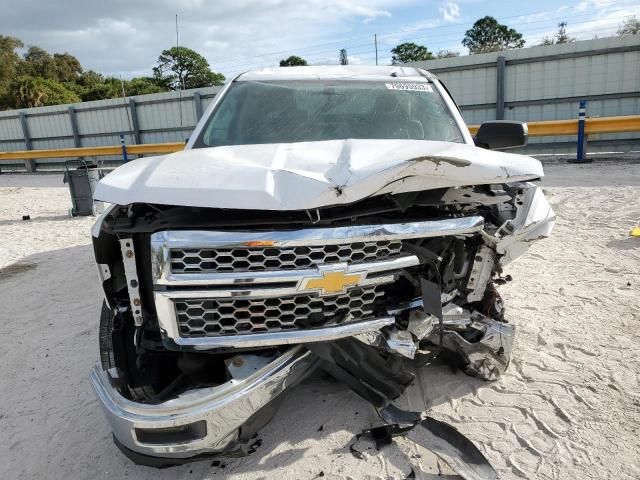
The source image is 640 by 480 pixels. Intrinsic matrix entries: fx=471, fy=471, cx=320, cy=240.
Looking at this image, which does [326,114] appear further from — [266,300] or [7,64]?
[7,64]

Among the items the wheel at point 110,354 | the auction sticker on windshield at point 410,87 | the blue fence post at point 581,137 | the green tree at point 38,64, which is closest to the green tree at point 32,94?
the green tree at point 38,64

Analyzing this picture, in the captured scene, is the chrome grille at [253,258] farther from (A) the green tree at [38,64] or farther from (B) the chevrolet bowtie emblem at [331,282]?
(A) the green tree at [38,64]

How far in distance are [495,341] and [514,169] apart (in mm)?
957

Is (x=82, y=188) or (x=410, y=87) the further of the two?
(x=82, y=188)

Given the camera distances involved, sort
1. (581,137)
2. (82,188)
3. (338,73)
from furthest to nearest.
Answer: (581,137), (82,188), (338,73)

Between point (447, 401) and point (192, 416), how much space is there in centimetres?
155

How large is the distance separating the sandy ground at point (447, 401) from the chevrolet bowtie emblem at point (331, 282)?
0.92 meters

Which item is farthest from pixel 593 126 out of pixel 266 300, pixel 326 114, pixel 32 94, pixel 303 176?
pixel 32 94

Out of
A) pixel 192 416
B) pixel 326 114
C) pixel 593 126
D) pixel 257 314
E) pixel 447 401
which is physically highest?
pixel 326 114

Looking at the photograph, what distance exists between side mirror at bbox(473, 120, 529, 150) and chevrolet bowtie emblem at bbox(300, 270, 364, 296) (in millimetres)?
2077

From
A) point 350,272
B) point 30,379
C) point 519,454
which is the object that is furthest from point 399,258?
point 30,379

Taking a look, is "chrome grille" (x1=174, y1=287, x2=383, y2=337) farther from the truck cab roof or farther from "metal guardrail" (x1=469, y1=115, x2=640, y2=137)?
"metal guardrail" (x1=469, y1=115, x2=640, y2=137)

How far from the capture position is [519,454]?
2320 millimetres

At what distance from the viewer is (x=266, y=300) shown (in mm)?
2090
